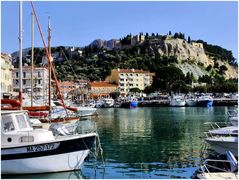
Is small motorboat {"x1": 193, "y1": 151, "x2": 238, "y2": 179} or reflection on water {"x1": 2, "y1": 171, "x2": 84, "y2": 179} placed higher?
small motorboat {"x1": 193, "y1": 151, "x2": 238, "y2": 179}

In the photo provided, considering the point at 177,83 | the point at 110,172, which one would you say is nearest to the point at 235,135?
the point at 110,172

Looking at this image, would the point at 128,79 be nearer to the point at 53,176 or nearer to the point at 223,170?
the point at 53,176

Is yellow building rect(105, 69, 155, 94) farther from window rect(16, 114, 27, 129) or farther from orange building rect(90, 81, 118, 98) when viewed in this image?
window rect(16, 114, 27, 129)

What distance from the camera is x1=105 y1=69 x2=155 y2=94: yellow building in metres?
174

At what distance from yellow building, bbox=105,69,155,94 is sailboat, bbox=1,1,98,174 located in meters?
155

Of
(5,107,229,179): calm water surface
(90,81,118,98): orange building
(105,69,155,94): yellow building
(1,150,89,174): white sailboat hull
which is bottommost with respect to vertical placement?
(5,107,229,179): calm water surface

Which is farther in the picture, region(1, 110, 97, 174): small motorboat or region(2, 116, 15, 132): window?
region(2, 116, 15, 132): window

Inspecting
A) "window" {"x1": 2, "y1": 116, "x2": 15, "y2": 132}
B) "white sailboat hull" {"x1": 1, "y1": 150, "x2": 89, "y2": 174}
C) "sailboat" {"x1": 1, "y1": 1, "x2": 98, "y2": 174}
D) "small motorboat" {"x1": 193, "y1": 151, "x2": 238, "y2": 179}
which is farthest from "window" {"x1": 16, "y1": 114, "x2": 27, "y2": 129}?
"small motorboat" {"x1": 193, "y1": 151, "x2": 238, "y2": 179}

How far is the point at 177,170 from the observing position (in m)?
19.9

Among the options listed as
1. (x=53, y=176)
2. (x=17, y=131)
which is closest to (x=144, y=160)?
(x=53, y=176)

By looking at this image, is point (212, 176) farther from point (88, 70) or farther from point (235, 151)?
point (88, 70)

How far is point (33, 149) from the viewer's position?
1784 centimetres

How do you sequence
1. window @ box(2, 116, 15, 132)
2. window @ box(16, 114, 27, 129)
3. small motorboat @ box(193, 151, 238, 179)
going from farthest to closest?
window @ box(16, 114, 27, 129)
window @ box(2, 116, 15, 132)
small motorboat @ box(193, 151, 238, 179)

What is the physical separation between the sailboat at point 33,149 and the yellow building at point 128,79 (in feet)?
508
